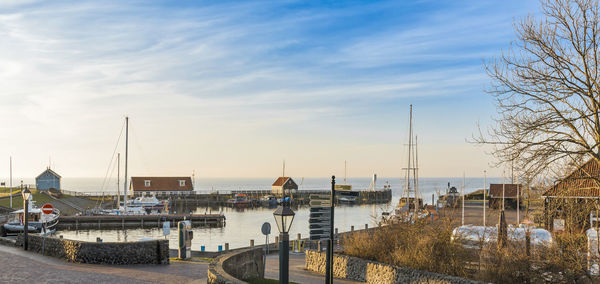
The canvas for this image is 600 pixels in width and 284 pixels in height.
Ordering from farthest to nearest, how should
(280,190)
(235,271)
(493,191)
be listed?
1. (280,190)
2. (493,191)
3. (235,271)

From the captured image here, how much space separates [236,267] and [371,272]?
6.53m

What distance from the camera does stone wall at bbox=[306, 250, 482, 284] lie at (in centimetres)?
1705

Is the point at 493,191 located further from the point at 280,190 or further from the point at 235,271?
the point at 235,271

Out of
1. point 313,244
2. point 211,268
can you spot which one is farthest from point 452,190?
point 211,268

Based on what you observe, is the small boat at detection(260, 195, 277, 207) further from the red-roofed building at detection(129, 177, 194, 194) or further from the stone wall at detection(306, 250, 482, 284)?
the stone wall at detection(306, 250, 482, 284)

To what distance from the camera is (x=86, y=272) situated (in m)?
17.1

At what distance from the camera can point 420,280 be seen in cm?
1738

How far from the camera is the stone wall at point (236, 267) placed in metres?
12.7

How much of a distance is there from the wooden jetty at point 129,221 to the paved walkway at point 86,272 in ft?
149

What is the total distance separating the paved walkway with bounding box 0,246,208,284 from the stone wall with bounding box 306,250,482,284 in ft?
19.1

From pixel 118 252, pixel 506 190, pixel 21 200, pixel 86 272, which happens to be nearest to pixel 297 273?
pixel 118 252

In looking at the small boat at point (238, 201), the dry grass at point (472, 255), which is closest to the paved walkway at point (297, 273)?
the dry grass at point (472, 255)

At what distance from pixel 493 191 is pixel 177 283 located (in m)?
70.7

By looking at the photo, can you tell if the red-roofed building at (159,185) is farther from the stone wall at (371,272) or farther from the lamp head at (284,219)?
the lamp head at (284,219)
